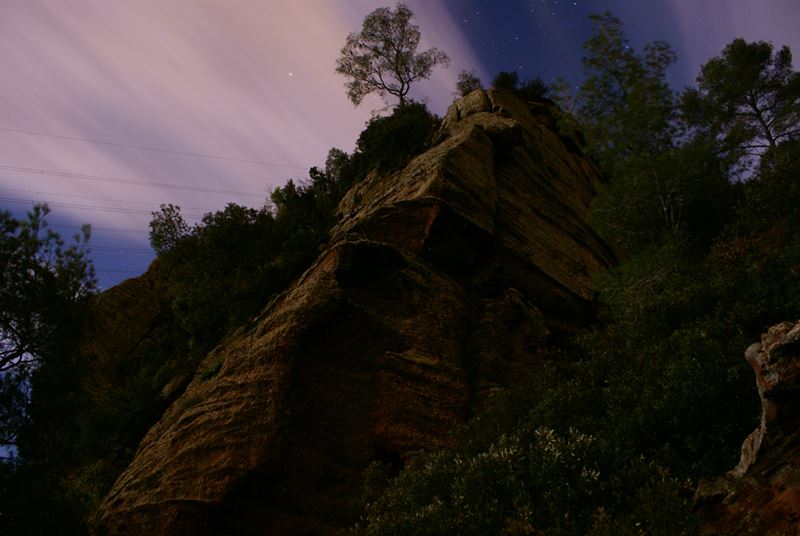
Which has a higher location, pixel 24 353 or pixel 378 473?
pixel 24 353

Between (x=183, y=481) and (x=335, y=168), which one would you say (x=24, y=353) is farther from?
(x=335, y=168)

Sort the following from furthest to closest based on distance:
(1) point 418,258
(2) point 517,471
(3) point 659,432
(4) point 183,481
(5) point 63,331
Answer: (1) point 418,258
(5) point 63,331
(4) point 183,481
(3) point 659,432
(2) point 517,471

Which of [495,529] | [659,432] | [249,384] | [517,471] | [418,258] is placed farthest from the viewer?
[418,258]

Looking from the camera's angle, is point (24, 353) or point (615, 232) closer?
point (24, 353)

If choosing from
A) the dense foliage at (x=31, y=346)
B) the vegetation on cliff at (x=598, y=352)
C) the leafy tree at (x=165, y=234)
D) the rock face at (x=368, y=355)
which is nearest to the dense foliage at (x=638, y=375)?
the vegetation on cliff at (x=598, y=352)

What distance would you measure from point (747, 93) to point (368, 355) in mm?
30598

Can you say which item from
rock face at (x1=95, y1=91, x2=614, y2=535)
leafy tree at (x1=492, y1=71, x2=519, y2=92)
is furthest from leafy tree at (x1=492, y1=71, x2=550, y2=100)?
rock face at (x1=95, y1=91, x2=614, y2=535)

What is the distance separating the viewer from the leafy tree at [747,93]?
2839 centimetres

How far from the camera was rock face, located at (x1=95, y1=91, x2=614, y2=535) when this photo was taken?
37.6ft

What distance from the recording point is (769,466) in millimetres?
6082

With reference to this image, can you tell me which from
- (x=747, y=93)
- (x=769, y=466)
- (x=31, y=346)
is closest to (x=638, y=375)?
(x=769, y=466)

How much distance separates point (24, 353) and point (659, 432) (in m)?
15.8

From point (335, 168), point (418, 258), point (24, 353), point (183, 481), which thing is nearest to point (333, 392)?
point (183, 481)

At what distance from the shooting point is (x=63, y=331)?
1493 cm
